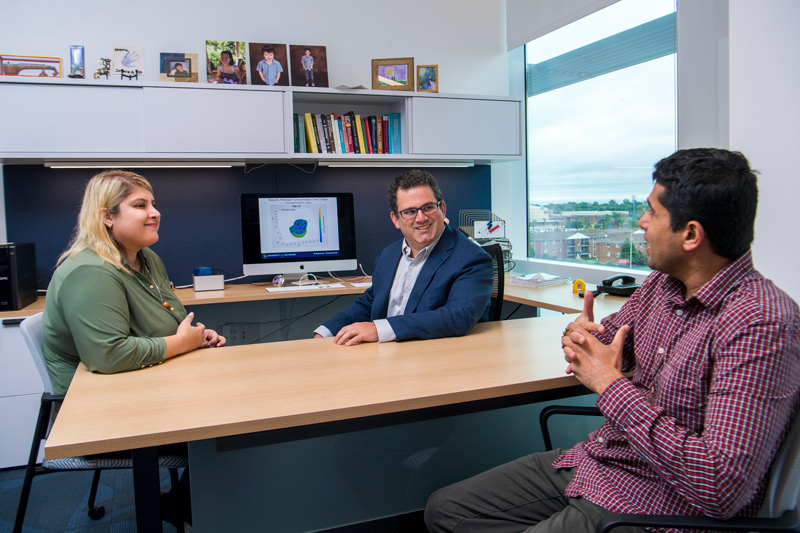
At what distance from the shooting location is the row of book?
11.6 ft

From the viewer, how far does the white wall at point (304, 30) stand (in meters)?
3.30

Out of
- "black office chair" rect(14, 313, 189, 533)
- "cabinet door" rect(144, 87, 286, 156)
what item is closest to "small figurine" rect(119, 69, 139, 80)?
"cabinet door" rect(144, 87, 286, 156)

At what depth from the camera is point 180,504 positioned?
1702 mm

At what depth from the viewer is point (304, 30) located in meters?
3.77

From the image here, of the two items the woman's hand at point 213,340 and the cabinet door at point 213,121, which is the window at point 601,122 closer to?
the cabinet door at point 213,121

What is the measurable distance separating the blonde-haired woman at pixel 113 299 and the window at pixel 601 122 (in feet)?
7.41

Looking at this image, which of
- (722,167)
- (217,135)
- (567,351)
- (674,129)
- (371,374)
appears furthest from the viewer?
(217,135)

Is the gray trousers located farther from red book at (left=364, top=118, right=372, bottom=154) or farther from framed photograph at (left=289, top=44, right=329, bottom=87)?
framed photograph at (left=289, top=44, right=329, bottom=87)

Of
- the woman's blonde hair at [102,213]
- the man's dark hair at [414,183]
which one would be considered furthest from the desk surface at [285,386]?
the man's dark hair at [414,183]

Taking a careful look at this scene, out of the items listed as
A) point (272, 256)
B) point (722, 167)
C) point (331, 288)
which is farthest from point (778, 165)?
point (272, 256)

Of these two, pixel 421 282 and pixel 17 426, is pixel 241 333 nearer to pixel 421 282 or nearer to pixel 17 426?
pixel 17 426

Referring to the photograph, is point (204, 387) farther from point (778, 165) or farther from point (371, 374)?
point (778, 165)

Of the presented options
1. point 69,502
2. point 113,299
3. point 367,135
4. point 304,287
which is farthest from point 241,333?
point 113,299

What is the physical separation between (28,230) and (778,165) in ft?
12.3
